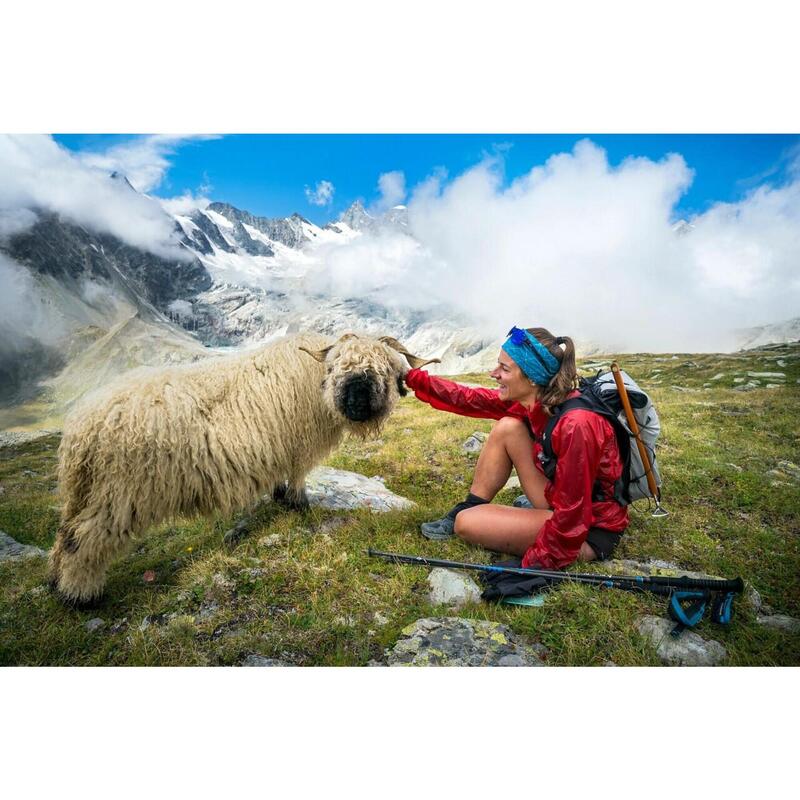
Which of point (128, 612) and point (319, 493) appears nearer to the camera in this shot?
point (128, 612)

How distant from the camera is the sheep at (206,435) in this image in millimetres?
3359

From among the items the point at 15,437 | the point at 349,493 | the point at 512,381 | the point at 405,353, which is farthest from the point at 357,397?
the point at 15,437

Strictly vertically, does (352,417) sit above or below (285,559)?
above

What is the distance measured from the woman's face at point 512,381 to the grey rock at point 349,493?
2.10m

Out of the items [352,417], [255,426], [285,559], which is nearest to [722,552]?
[352,417]

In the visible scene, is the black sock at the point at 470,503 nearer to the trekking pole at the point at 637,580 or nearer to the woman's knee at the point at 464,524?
the woman's knee at the point at 464,524

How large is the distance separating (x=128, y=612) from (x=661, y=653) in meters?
3.88

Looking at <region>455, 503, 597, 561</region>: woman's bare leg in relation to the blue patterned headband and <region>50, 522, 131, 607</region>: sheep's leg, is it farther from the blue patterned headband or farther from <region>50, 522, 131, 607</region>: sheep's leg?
<region>50, 522, 131, 607</region>: sheep's leg

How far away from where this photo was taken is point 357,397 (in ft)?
12.5

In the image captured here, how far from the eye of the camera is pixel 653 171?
5191 mm

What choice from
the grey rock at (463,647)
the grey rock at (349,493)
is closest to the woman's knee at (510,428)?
the grey rock at (463,647)

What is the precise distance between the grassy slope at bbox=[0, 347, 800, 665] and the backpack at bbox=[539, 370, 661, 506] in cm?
78

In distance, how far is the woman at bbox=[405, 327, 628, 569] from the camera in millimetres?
2947
